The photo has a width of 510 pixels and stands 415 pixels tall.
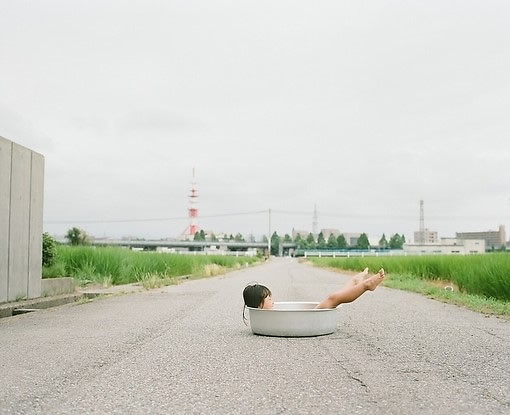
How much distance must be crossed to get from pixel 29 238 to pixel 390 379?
8574 millimetres

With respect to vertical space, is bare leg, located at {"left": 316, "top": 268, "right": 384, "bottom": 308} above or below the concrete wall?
below

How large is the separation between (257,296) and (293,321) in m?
0.65

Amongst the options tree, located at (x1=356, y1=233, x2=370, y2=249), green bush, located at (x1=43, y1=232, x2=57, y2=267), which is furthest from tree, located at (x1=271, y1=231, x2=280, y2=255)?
green bush, located at (x1=43, y1=232, x2=57, y2=267)

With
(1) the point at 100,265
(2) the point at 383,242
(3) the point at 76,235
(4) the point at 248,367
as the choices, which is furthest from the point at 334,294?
(2) the point at 383,242

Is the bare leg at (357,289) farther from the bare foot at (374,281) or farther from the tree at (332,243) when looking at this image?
the tree at (332,243)

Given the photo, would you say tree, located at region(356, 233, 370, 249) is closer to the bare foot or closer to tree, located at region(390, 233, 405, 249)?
tree, located at region(390, 233, 405, 249)

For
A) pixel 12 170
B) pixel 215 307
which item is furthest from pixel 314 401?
pixel 12 170

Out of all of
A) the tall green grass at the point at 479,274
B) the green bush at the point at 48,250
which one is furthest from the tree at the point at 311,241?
the green bush at the point at 48,250

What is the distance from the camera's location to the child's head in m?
6.85

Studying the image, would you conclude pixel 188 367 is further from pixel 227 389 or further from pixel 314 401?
pixel 314 401

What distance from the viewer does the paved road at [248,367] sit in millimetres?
3637

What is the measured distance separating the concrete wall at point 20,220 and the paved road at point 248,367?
2.09 m

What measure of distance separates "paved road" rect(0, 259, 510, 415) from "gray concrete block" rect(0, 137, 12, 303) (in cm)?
183

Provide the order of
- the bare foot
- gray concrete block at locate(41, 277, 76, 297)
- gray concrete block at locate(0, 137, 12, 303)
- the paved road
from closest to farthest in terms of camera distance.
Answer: the paved road < the bare foot < gray concrete block at locate(0, 137, 12, 303) < gray concrete block at locate(41, 277, 76, 297)
